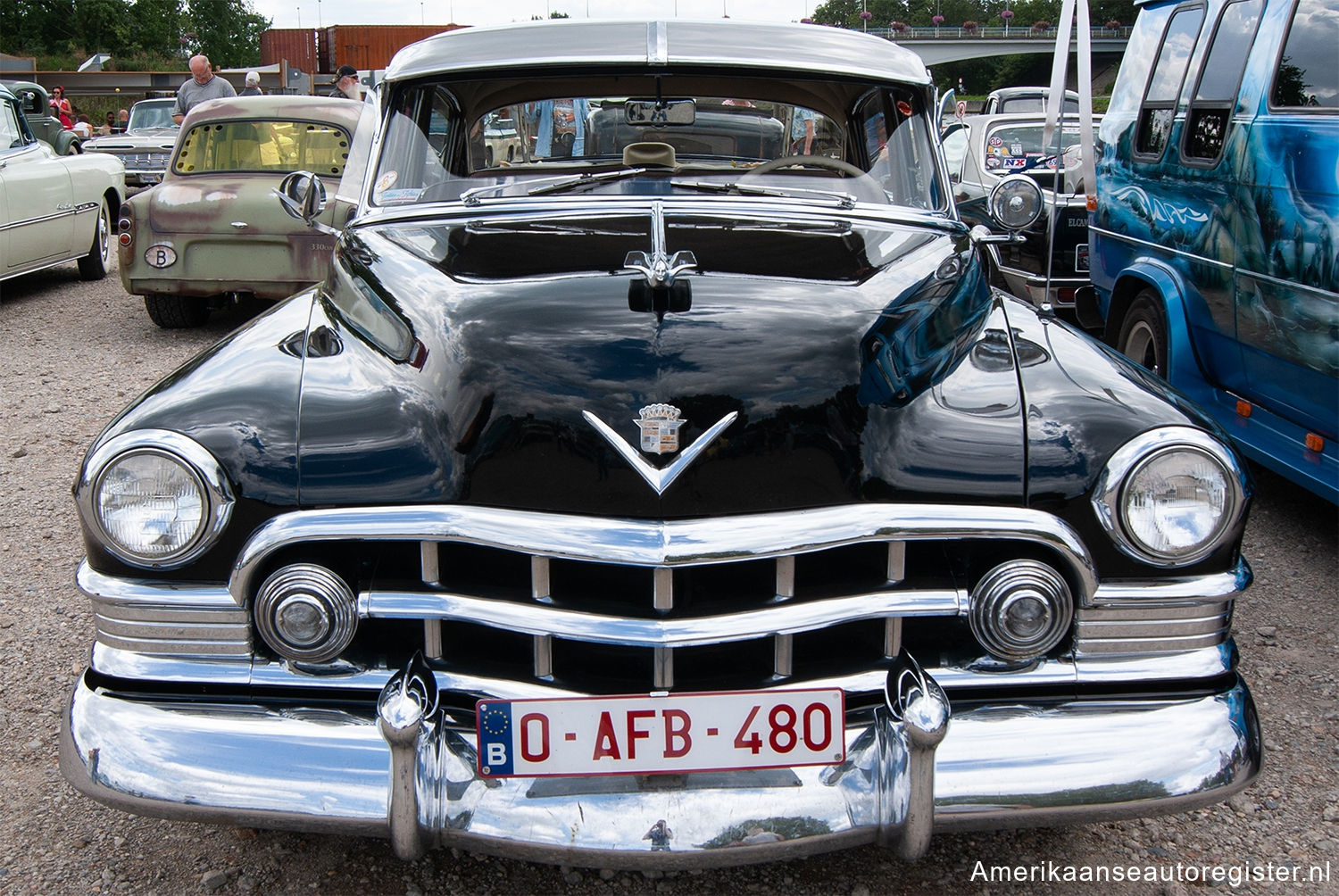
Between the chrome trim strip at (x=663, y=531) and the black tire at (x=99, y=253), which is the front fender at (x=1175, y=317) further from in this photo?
the black tire at (x=99, y=253)

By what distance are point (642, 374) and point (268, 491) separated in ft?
2.29

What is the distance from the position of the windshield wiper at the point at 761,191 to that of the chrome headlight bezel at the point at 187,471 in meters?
1.49

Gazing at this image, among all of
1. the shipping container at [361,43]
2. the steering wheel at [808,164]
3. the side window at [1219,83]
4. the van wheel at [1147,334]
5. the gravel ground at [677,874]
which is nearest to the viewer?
the gravel ground at [677,874]

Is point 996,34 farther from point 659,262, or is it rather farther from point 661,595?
point 661,595

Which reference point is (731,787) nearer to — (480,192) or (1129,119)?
(480,192)

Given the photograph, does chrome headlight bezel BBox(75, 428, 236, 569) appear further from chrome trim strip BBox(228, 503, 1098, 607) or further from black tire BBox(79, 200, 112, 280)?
black tire BBox(79, 200, 112, 280)

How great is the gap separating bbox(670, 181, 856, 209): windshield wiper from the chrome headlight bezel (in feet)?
4.89

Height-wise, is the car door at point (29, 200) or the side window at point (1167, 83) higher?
the side window at point (1167, 83)

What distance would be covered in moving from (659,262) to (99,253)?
9208 mm

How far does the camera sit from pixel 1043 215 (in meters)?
6.90

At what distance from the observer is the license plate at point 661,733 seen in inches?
75.9

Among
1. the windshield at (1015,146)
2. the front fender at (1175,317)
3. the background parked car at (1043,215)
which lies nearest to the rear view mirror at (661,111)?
the front fender at (1175,317)

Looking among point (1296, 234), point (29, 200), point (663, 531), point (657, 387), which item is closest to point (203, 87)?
point (29, 200)

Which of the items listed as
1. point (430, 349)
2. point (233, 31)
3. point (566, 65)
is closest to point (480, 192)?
point (566, 65)
